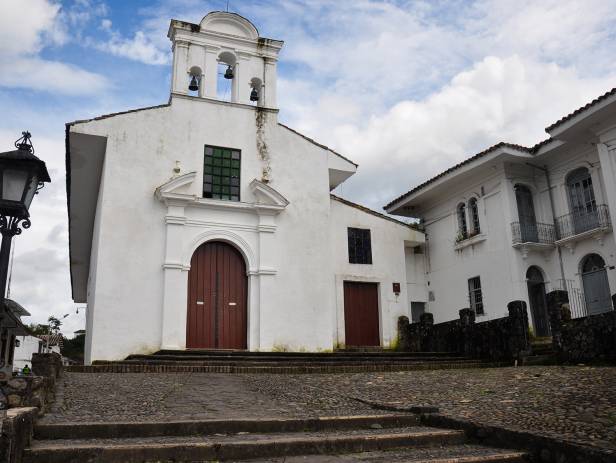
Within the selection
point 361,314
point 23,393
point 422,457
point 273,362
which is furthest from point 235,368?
point 361,314

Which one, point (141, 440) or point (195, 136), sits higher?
point (195, 136)

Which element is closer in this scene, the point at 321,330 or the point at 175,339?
the point at 175,339

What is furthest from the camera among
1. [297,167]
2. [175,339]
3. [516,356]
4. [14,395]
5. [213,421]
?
[297,167]

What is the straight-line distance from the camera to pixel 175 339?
13.6 metres

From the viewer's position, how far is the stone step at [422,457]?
4054mm

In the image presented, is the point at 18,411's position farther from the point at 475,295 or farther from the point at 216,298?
the point at 475,295

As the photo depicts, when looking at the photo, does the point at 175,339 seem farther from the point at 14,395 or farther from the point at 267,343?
the point at 14,395

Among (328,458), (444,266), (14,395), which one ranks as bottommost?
(328,458)

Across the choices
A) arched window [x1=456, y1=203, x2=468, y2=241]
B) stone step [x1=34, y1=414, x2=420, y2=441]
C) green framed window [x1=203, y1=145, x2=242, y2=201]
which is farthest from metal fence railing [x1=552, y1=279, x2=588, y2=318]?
stone step [x1=34, y1=414, x2=420, y2=441]

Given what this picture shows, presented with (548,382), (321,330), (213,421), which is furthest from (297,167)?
(213,421)

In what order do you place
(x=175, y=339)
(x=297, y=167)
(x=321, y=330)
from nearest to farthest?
(x=175, y=339) → (x=321, y=330) → (x=297, y=167)

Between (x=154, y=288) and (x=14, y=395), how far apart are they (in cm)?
992

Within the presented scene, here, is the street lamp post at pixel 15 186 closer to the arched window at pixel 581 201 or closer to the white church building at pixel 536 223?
the white church building at pixel 536 223

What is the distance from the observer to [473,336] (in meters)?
14.3
